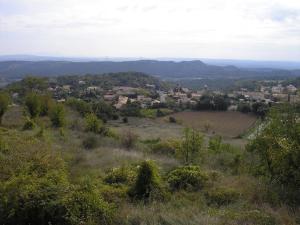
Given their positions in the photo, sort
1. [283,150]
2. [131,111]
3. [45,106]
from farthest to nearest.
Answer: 1. [131,111]
2. [45,106]
3. [283,150]

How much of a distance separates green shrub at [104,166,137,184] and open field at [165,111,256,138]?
26.5 metres

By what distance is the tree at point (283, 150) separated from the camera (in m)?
9.21

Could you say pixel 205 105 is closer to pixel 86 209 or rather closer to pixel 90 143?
pixel 90 143

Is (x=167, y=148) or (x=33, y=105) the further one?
(x=33, y=105)

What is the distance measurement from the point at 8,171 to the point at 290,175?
7632mm

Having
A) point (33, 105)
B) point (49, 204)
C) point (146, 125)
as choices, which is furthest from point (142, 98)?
point (49, 204)

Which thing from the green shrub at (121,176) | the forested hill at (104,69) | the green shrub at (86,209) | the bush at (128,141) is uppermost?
the green shrub at (86,209)

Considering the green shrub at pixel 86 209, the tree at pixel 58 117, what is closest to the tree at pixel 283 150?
the green shrub at pixel 86 209

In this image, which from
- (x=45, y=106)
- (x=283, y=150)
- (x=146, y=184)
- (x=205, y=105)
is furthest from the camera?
(x=205, y=105)

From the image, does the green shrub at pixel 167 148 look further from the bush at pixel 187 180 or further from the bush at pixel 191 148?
the bush at pixel 187 180

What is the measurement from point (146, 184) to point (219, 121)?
38.9 m

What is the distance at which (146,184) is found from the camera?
393 inches

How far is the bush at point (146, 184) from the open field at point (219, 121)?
28110 mm

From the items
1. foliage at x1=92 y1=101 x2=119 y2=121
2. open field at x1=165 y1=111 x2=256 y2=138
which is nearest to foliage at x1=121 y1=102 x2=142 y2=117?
foliage at x1=92 y1=101 x2=119 y2=121
